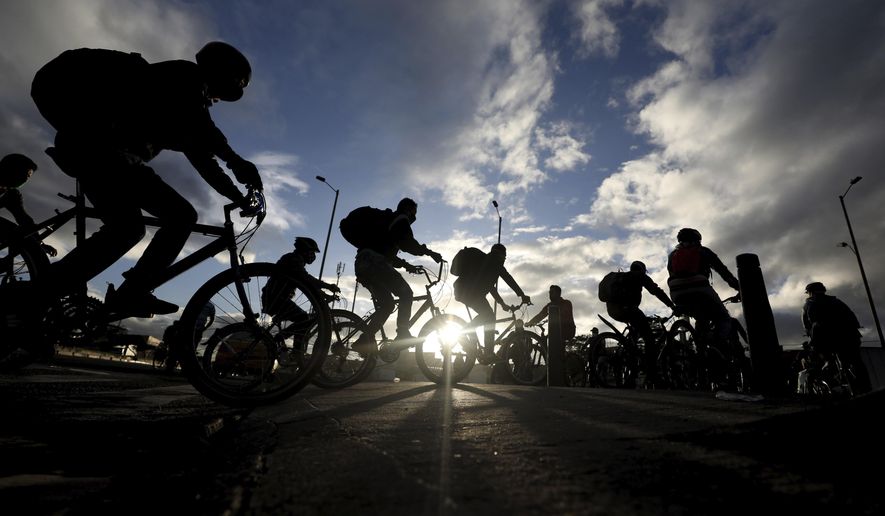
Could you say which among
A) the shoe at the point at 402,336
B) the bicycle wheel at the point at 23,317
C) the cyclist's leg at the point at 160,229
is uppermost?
the cyclist's leg at the point at 160,229

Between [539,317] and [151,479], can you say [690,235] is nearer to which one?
[539,317]

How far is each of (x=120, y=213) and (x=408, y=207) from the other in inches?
144

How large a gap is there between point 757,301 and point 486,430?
3336 mm

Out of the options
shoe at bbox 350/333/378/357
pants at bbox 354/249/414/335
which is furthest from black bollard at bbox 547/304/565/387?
shoe at bbox 350/333/378/357

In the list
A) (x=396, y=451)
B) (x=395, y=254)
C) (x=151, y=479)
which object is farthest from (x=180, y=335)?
(x=395, y=254)

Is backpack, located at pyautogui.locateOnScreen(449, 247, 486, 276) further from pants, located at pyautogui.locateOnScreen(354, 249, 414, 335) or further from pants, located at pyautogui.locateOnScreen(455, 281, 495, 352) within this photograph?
pants, located at pyautogui.locateOnScreen(354, 249, 414, 335)

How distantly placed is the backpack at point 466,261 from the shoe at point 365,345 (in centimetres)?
228

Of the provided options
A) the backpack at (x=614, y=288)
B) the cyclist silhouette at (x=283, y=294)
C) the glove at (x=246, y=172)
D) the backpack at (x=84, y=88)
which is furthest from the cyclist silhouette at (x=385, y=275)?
the backpack at (x=614, y=288)

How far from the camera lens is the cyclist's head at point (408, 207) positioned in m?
5.70

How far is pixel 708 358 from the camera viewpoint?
5387mm

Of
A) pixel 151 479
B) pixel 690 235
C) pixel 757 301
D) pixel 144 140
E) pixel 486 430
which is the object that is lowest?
pixel 151 479

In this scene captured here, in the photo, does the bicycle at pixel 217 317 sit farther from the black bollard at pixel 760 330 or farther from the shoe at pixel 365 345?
the black bollard at pixel 760 330

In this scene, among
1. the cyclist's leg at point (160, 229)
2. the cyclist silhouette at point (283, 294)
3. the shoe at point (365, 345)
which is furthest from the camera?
the shoe at point (365, 345)

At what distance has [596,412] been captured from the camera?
207 cm
